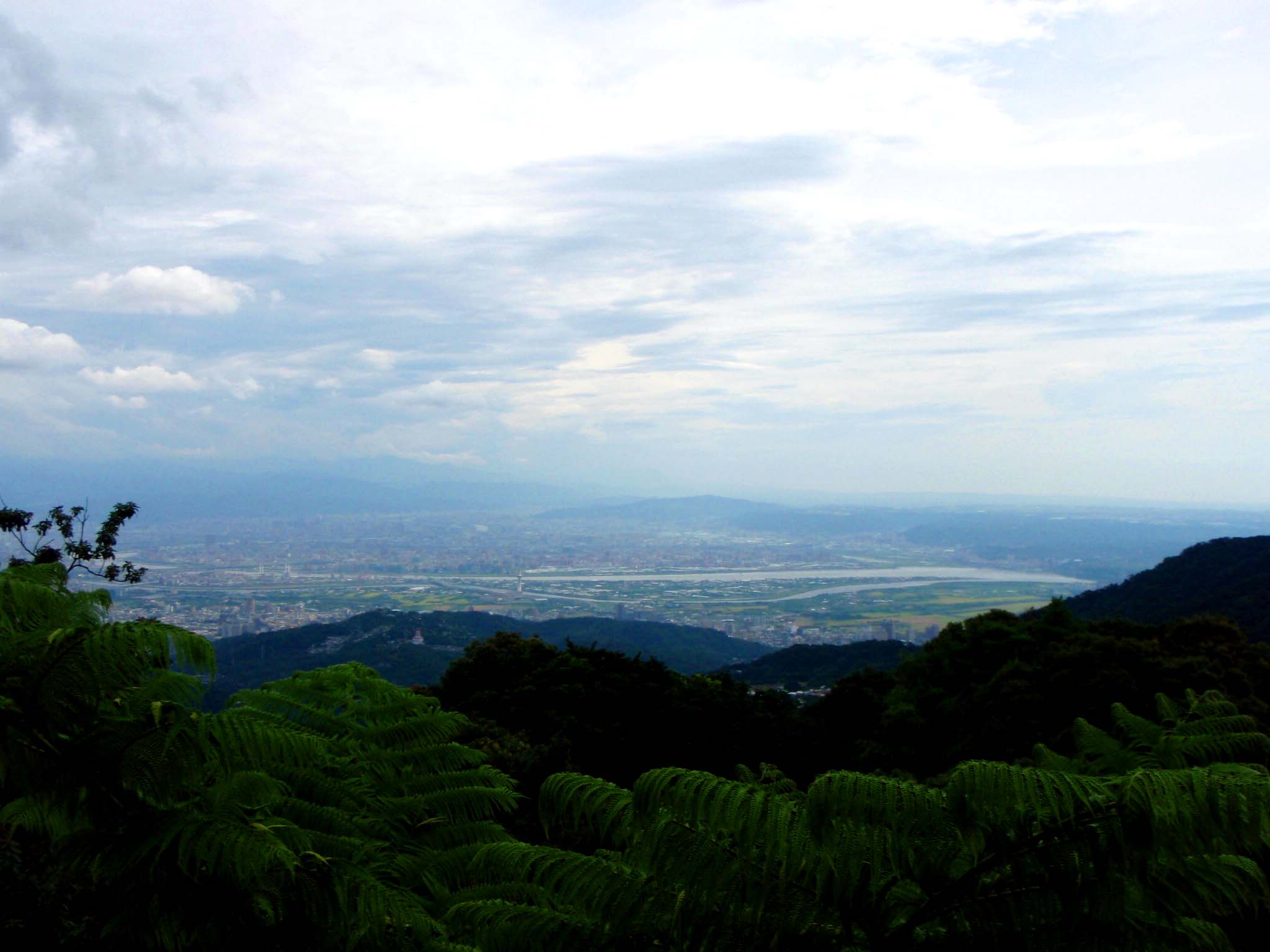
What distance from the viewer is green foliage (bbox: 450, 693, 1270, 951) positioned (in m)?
2.77

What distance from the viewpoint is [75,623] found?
336 centimetres

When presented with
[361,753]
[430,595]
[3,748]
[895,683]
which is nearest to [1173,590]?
[895,683]

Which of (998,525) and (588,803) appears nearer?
(588,803)

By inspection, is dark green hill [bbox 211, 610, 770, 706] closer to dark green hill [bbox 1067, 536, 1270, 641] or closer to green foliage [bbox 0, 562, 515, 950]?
green foliage [bbox 0, 562, 515, 950]

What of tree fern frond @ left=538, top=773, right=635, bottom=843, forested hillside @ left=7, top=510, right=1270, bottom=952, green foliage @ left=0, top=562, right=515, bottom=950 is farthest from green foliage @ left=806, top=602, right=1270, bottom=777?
green foliage @ left=0, top=562, right=515, bottom=950

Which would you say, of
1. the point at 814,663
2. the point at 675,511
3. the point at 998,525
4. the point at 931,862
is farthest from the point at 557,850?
the point at 675,511

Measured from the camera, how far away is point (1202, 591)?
30766 mm

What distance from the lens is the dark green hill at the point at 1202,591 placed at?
25.3m

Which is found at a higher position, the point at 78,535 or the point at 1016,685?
the point at 78,535

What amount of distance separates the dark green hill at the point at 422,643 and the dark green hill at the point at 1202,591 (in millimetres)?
16259

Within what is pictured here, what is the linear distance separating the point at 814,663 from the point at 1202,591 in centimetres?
1413

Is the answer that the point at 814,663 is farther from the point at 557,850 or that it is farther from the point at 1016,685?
the point at 557,850

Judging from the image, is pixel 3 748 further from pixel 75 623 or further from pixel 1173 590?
pixel 1173 590

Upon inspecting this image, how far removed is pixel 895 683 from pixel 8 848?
2096cm
